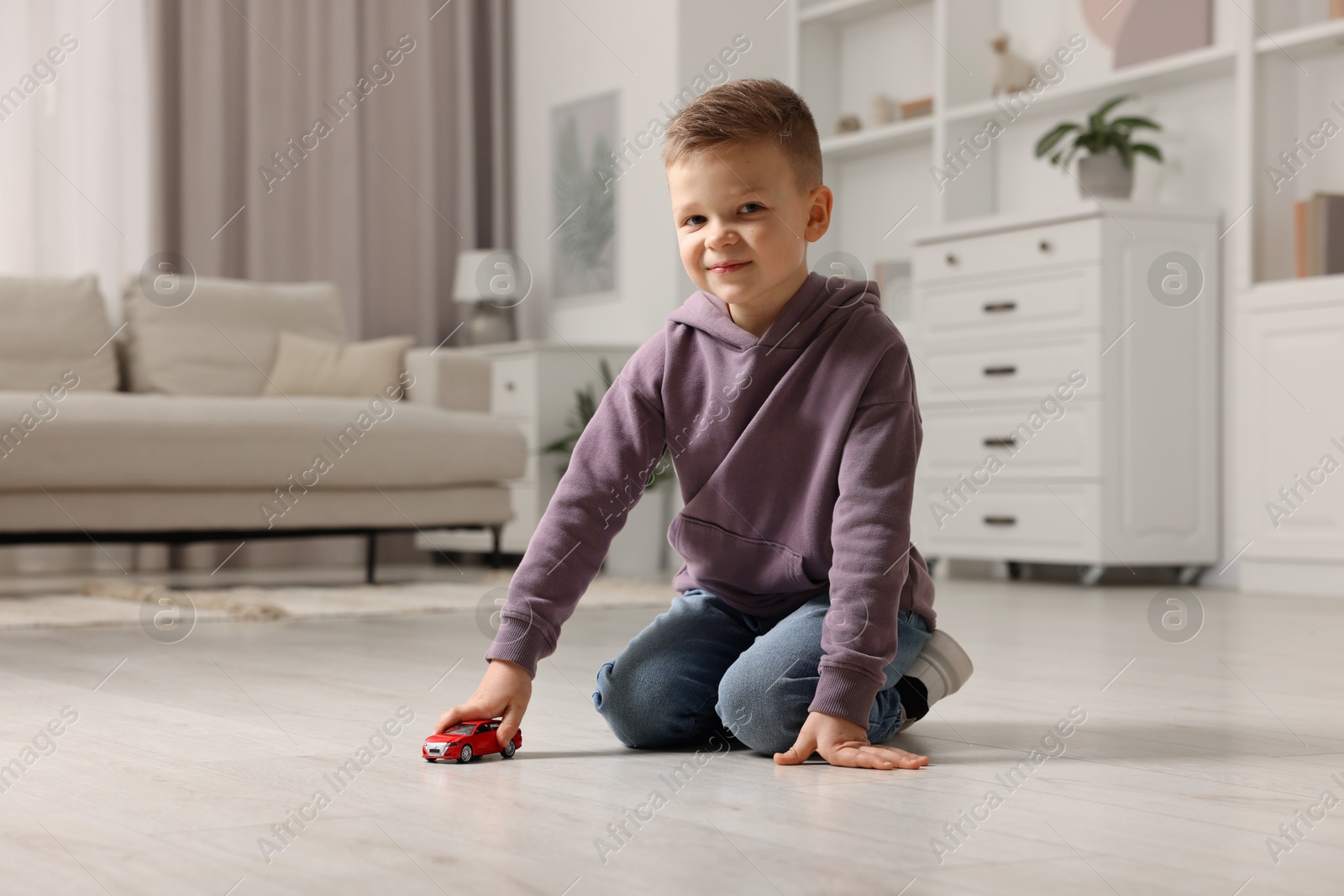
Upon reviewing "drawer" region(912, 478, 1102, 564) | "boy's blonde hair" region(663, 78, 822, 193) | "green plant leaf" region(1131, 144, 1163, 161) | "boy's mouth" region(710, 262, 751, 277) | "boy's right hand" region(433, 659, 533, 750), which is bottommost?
"drawer" region(912, 478, 1102, 564)

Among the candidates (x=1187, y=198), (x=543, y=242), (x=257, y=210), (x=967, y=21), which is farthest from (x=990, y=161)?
(x=257, y=210)

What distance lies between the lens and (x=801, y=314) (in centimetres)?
139

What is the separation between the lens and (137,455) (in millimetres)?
3541

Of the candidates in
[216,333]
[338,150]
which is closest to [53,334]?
[216,333]

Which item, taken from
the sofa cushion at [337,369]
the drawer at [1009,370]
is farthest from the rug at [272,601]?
the drawer at [1009,370]

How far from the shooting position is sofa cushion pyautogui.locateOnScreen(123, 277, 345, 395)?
4.32 m

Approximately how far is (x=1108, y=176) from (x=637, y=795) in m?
3.23

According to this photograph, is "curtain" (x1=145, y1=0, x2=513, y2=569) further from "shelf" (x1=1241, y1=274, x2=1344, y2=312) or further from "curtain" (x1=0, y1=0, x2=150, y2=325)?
"shelf" (x1=1241, y1=274, x2=1344, y2=312)

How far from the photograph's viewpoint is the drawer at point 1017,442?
3.85 meters

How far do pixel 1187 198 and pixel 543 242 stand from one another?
2.52 meters

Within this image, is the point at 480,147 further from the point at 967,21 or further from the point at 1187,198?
the point at 1187,198

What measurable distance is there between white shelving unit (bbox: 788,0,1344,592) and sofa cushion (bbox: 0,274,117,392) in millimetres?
2384

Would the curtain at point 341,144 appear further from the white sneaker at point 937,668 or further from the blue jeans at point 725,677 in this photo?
the white sneaker at point 937,668

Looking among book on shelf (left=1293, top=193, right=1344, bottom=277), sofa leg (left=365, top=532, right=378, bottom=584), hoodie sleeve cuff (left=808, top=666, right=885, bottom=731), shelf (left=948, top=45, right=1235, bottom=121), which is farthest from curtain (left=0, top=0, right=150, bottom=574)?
hoodie sleeve cuff (left=808, top=666, right=885, bottom=731)
